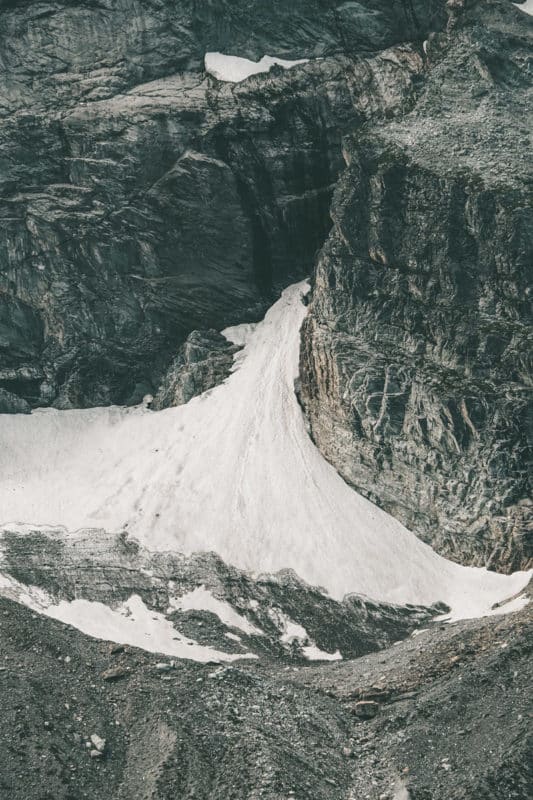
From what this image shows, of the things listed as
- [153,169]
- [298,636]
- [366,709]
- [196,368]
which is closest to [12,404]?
[196,368]

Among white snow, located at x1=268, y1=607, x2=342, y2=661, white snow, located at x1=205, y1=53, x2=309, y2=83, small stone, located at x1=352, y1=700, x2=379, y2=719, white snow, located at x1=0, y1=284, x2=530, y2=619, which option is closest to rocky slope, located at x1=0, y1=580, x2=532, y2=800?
small stone, located at x1=352, y1=700, x2=379, y2=719

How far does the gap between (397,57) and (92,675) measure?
36032mm

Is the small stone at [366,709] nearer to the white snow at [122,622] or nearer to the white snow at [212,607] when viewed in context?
the white snow at [122,622]

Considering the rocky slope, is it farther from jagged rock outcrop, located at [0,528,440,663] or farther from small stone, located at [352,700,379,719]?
jagged rock outcrop, located at [0,528,440,663]

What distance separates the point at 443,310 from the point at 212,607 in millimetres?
16448

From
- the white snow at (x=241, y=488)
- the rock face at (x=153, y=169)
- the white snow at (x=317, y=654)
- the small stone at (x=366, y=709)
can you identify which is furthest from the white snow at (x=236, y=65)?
the small stone at (x=366, y=709)

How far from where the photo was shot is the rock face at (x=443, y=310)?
175 ft

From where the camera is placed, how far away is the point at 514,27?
6078 cm

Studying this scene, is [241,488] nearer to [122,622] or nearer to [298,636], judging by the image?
[298,636]

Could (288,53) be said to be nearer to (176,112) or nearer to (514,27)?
(176,112)

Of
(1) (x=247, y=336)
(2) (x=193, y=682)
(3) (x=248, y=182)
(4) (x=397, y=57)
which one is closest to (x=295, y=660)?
(2) (x=193, y=682)

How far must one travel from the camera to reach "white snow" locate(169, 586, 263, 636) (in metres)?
49.5

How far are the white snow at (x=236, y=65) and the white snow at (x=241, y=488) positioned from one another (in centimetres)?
1131

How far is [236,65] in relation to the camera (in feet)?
219
